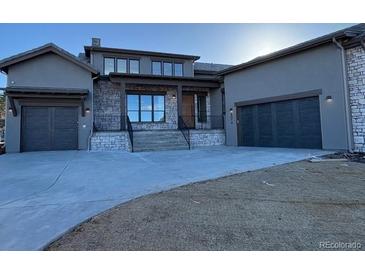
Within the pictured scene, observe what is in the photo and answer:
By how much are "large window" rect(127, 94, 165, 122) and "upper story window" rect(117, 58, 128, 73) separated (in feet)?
5.86

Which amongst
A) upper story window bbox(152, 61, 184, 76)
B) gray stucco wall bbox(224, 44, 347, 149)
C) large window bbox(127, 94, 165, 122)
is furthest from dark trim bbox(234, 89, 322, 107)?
upper story window bbox(152, 61, 184, 76)

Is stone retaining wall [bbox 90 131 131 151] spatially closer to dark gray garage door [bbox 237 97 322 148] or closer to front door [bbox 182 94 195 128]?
front door [bbox 182 94 195 128]

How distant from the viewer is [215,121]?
17.0m

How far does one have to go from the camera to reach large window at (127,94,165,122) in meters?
15.7

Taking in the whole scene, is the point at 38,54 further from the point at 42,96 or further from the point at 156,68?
the point at 156,68

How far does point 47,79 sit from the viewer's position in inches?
493

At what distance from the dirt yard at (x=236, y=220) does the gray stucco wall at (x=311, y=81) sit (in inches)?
195

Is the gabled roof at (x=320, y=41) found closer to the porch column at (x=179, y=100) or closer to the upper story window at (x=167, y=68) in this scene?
the porch column at (x=179, y=100)

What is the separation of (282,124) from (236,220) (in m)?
9.39

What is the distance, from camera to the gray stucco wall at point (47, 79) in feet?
39.3

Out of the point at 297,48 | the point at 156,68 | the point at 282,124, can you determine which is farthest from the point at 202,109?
the point at 297,48
